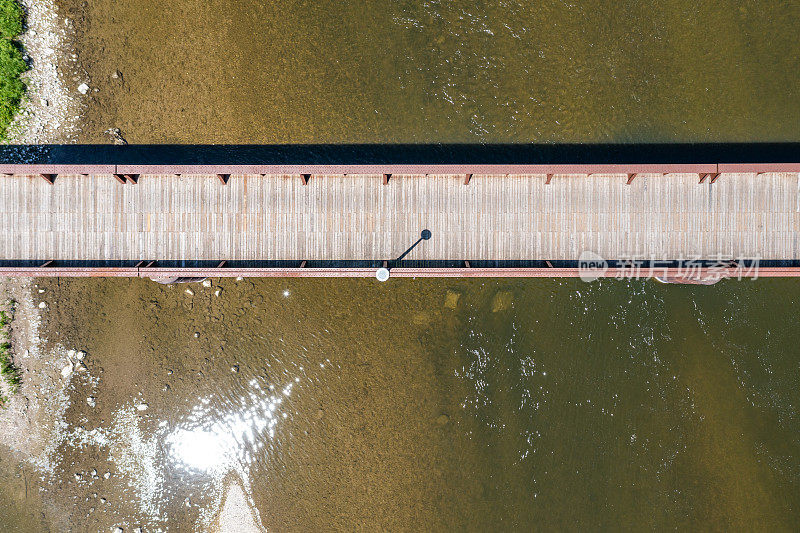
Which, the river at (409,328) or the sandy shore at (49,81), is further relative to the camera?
the sandy shore at (49,81)

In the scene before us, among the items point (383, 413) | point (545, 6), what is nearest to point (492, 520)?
point (383, 413)

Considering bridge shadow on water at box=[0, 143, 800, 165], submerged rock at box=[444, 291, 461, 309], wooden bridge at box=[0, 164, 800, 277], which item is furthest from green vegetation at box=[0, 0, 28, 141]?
submerged rock at box=[444, 291, 461, 309]

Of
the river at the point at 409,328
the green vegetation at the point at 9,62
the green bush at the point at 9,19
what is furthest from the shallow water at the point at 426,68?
the green vegetation at the point at 9,62

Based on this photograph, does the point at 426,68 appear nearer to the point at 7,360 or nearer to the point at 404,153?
the point at 404,153
